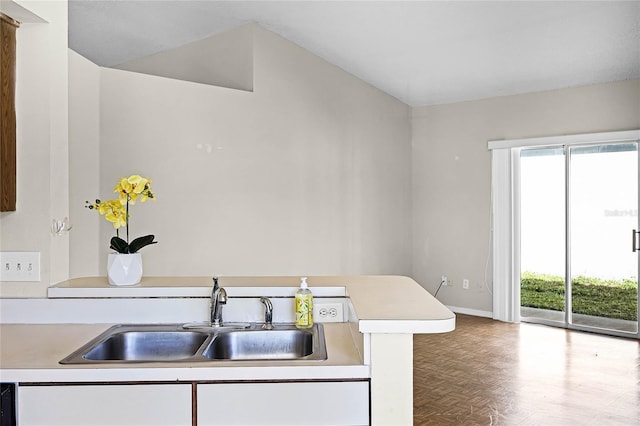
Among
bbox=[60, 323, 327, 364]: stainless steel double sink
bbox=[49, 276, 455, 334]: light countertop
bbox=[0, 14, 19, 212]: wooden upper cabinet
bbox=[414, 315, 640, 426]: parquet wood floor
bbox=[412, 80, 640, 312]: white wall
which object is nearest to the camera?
bbox=[49, 276, 455, 334]: light countertop

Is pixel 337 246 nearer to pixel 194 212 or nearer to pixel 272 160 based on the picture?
pixel 272 160

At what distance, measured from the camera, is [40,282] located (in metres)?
2.24

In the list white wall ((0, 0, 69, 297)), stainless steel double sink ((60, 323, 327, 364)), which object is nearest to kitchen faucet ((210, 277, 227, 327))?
stainless steel double sink ((60, 323, 327, 364))

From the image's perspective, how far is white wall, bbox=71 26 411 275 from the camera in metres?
4.46

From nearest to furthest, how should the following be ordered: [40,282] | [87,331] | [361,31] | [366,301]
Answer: [366,301], [87,331], [40,282], [361,31]

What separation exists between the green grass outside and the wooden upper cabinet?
5405 mm

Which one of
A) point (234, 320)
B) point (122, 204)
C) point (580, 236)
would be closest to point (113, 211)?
point (122, 204)

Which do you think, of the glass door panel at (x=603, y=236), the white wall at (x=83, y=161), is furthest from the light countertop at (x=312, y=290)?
the glass door panel at (x=603, y=236)

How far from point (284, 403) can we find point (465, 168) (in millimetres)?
5367

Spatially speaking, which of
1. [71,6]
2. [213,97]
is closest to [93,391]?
[213,97]

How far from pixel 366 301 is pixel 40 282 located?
1.34 meters

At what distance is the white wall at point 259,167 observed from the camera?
4457 millimetres

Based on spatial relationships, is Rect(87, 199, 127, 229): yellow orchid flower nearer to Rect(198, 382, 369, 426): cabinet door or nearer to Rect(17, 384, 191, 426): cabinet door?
Rect(17, 384, 191, 426): cabinet door

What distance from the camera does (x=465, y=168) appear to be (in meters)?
6.55
